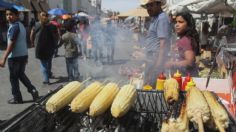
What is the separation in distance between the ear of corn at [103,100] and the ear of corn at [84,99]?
5 centimetres

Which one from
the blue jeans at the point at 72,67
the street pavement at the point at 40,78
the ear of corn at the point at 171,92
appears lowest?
the street pavement at the point at 40,78

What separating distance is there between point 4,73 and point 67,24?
335 cm

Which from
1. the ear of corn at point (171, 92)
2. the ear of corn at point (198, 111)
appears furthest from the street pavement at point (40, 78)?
the ear of corn at point (198, 111)

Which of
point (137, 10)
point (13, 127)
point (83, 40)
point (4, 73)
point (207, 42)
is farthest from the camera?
point (137, 10)

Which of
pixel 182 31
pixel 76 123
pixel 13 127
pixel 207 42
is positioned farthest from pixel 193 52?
pixel 207 42

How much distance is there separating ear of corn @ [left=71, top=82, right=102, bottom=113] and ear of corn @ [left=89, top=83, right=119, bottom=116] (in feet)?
0.15

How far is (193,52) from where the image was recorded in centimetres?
488

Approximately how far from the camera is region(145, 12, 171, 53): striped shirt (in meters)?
5.01

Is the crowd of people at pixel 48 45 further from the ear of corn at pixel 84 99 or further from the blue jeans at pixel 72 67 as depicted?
the ear of corn at pixel 84 99

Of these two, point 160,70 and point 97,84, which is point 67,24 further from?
point 97,84

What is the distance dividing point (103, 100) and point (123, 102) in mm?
138

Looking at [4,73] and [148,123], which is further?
[4,73]

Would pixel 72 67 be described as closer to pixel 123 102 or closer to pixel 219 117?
pixel 123 102

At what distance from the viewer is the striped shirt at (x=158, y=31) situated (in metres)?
5.01
